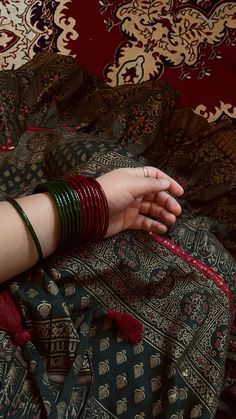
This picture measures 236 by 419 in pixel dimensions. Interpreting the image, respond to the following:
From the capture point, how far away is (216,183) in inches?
39.4

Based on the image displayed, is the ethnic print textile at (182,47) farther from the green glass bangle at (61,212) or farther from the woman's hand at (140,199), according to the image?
the green glass bangle at (61,212)

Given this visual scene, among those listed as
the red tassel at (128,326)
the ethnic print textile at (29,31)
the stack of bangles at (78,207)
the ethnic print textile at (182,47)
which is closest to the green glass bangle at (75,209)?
the stack of bangles at (78,207)

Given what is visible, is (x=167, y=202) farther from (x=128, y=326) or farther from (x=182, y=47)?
(x=182, y=47)

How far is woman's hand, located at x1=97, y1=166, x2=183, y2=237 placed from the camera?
78 centimetres

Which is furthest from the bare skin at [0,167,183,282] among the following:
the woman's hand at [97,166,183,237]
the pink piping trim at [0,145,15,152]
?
the pink piping trim at [0,145,15,152]

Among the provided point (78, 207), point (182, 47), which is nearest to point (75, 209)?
point (78, 207)

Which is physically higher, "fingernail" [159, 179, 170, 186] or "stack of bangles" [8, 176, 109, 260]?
"fingernail" [159, 179, 170, 186]

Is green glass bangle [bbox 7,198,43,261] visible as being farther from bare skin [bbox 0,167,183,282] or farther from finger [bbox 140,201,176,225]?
finger [bbox 140,201,176,225]

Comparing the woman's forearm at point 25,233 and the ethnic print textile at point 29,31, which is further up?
the ethnic print textile at point 29,31

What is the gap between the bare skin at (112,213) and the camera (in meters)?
0.69

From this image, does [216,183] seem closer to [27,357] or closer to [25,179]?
[25,179]

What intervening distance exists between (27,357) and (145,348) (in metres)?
0.17

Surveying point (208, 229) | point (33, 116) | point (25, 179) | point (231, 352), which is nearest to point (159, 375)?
point (231, 352)

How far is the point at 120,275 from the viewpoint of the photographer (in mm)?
789
